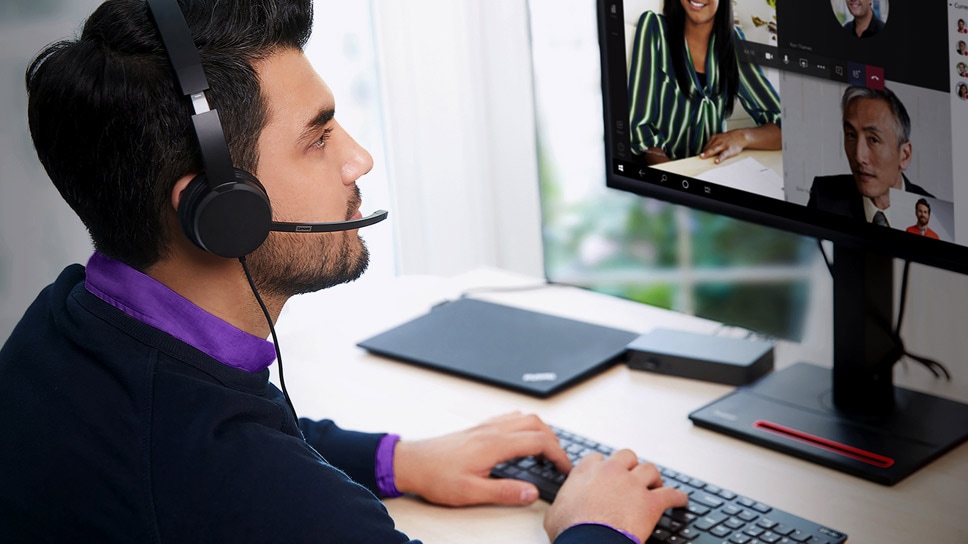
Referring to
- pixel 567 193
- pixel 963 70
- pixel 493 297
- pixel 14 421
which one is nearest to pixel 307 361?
pixel 493 297

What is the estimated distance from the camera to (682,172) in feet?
4.04

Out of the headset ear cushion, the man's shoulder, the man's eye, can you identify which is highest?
the man's eye

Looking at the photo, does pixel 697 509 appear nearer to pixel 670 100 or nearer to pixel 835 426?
pixel 835 426

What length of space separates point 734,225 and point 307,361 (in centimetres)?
162

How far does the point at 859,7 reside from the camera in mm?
1011

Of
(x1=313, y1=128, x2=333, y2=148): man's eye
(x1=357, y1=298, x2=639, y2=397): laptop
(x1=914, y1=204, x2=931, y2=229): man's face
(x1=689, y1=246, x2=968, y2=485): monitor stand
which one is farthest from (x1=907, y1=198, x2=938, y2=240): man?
(x1=313, y1=128, x2=333, y2=148): man's eye

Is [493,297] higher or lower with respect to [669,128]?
lower

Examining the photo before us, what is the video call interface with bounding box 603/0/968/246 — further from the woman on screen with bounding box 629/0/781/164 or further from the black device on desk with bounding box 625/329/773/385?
the black device on desk with bounding box 625/329/773/385

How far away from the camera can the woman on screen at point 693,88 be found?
3.70 feet

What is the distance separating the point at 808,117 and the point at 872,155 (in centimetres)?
8

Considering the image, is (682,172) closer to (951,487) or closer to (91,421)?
(951,487)

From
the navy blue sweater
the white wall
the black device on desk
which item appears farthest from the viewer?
the white wall

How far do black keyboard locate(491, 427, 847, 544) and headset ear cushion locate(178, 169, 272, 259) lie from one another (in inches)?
16.6

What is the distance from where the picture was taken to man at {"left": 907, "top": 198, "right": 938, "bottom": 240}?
1.00 m
